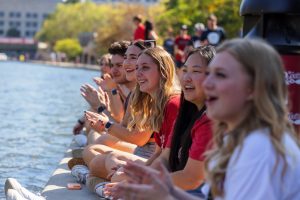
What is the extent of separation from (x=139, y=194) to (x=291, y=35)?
77.5 inches

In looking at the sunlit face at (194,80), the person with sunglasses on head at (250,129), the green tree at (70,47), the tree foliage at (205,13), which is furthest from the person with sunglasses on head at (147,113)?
the green tree at (70,47)

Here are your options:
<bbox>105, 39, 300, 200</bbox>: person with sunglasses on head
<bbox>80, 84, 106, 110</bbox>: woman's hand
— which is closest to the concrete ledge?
<bbox>80, 84, 106, 110</bbox>: woman's hand

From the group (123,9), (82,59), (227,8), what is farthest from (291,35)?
(82,59)

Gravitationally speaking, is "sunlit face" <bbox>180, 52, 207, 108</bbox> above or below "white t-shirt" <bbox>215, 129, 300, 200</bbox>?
above

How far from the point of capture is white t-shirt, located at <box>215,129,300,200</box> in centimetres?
273

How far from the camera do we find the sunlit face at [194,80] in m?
4.58

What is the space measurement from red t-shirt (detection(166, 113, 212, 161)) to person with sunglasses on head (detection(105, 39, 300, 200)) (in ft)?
3.72

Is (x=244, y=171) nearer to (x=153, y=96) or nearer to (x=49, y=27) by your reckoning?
(x=153, y=96)

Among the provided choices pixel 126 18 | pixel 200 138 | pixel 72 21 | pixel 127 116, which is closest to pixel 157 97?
Result: pixel 127 116

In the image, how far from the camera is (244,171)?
9.03 ft

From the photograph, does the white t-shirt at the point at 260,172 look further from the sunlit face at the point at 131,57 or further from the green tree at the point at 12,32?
the green tree at the point at 12,32

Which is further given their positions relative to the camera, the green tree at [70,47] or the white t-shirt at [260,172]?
the green tree at [70,47]

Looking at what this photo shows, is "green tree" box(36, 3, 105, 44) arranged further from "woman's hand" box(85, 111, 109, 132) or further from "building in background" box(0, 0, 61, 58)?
"woman's hand" box(85, 111, 109, 132)

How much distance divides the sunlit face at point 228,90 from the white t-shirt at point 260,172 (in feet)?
0.41
